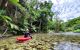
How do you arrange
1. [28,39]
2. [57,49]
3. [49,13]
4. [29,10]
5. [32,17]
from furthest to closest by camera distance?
[49,13] → [32,17] → [29,10] → [28,39] → [57,49]

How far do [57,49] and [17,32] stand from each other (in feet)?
61.4

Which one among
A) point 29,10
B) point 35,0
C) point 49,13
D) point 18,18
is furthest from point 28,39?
point 49,13

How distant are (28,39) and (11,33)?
11.9m

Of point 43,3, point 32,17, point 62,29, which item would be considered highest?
point 43,3

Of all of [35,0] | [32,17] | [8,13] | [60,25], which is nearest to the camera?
[8,13]

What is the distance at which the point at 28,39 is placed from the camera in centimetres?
1673

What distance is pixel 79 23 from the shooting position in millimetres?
61719

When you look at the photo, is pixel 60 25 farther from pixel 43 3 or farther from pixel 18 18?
pixel 18 18

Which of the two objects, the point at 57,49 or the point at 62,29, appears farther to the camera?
the point at 62,29

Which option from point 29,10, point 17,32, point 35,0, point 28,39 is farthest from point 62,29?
point 28,39

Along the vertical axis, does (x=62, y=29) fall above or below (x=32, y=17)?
below

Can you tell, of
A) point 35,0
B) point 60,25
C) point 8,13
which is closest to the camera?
point 8,13

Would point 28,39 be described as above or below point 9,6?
below

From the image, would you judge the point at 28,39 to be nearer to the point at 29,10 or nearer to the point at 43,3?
the point at 29,10
